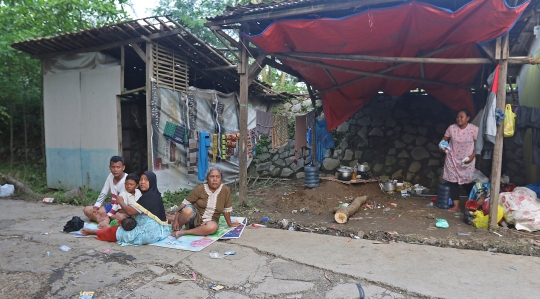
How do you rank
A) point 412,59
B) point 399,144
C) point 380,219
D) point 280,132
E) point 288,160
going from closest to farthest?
1. point 412,59
2. point 380,219
3. point 399,144
4. point 288,160
5. point 280,132

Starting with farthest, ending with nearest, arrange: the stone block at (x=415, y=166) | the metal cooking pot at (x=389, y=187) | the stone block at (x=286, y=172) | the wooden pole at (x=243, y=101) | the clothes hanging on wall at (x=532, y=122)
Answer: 1. the stone block at (x=286, y=172)
2. the stone block at (x=415, y=166)
3. the metal cooking pot at (x=389, y=187)
4. the wooden pole at (x=243, y=101)
5. the clothes hanging on wall at (x=532, y=122)

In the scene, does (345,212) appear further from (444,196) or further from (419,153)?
(419,153)

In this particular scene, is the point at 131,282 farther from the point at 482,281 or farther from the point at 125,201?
the point at 482,281

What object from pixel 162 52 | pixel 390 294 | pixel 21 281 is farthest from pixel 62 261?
pixel 162 52

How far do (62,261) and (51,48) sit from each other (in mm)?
5873

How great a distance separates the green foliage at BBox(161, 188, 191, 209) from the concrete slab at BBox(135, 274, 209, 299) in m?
3.59

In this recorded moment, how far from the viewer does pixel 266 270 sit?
3391 mm

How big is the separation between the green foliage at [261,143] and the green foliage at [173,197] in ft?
12.2

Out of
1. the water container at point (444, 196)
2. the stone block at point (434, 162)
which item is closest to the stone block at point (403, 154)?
the stone block at point (434, 162)

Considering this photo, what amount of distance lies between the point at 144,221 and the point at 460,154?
498 centimetres

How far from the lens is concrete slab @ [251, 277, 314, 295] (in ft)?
9.61

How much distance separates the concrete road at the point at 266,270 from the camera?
2.91 metres

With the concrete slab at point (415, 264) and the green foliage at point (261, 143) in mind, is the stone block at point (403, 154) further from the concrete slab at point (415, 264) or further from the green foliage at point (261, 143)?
the concrete slab at point (415, 264)

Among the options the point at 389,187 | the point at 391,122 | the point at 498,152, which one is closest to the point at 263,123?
the point at 391,122
